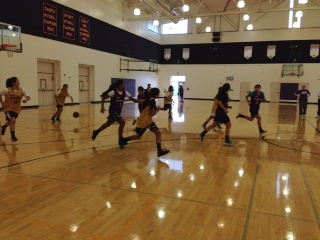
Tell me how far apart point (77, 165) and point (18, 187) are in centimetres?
129

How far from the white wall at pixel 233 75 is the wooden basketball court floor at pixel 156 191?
2450 cm

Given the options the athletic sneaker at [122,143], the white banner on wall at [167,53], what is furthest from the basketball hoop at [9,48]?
the white banner on wall at [167,53]

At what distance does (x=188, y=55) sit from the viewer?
107 feet

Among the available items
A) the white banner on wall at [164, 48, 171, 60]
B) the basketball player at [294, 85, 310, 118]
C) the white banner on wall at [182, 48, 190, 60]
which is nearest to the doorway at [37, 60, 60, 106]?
the basketball player at [294, 85, 310, 118]

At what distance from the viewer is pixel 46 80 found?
1875 centimetres

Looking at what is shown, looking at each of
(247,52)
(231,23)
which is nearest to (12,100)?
(247,52)

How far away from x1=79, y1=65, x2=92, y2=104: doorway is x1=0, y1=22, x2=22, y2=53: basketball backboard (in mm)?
6345

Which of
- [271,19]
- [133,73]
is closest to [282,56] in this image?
[271,19]

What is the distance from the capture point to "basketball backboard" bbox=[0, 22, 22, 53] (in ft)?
46.6

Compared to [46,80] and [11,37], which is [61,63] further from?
[11,37]

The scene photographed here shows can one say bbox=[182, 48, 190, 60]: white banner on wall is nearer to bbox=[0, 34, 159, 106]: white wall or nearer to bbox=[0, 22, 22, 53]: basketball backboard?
bbox=[0, 34, 159, 106]: white wall

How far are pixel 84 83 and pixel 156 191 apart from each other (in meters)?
19.5

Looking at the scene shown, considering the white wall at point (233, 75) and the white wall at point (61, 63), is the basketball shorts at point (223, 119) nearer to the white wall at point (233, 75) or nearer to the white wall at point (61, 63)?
the white wall at point (61, 63)

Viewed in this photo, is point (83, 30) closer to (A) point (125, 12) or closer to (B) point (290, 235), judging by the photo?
(A) point (125, 12)
